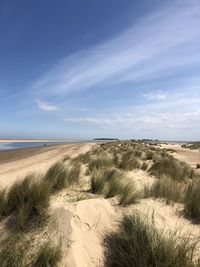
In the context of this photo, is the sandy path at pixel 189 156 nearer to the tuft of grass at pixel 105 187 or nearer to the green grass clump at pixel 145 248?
the tuft of grass at pixel 105 187

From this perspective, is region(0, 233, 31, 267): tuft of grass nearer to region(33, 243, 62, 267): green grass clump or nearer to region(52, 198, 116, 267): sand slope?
region(33, 243, 62, 267): green grass clump

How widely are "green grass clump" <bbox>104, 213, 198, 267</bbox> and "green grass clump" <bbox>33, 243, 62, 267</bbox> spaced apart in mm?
660

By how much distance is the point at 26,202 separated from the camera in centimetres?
480

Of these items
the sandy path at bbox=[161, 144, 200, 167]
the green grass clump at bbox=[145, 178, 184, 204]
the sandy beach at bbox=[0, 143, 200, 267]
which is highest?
the green grass clump at bbox=[145, 178, 184, 204]

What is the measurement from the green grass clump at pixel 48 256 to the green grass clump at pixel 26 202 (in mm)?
930

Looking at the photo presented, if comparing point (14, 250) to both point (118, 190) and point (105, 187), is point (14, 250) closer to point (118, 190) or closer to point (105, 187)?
point (118, 190)

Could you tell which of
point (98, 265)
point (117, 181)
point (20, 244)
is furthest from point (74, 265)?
point (117, 181)

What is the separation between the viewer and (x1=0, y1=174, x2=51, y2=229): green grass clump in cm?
436

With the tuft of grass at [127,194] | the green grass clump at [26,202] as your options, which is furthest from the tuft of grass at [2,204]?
the tuft of grass at [127,194]

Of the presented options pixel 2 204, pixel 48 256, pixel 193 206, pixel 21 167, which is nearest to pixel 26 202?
pixel 2 204

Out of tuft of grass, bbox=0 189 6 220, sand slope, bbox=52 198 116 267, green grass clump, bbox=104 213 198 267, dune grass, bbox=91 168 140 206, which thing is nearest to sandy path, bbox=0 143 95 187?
tuft of grass, bbox=0 189 6 220

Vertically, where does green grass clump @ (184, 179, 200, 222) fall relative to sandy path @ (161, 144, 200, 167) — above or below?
above

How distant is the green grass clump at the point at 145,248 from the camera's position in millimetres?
3014

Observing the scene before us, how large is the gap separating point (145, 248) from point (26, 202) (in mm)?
2548
